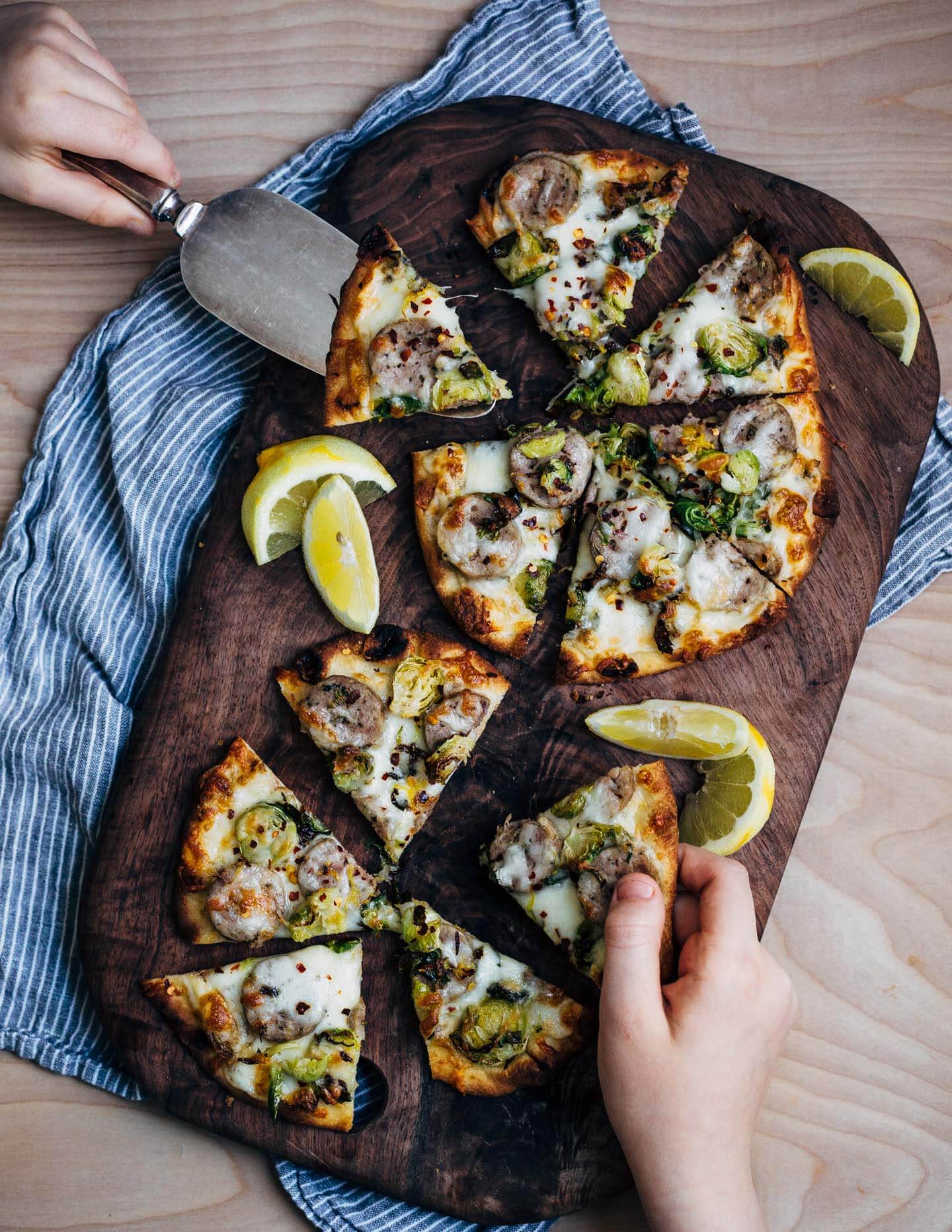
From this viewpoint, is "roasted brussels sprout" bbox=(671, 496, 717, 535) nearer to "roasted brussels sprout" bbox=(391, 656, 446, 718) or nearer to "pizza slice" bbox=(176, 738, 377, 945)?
"roasted brussels sprout" bbox=(391, 656, 446, 718)

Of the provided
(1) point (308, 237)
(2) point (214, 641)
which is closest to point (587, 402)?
(1) point (308, 237)

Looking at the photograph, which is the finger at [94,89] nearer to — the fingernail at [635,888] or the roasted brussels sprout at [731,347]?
the roasted brussels sprout at [731,347]

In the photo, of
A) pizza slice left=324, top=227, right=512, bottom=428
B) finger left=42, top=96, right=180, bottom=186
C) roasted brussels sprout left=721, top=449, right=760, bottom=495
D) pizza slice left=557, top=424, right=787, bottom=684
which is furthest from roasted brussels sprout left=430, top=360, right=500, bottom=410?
finger left=42, top=96, right=180, bottom=186

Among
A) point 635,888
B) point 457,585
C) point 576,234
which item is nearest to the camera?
point 635,888

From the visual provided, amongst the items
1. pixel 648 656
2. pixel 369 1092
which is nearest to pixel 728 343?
pixel 648 656

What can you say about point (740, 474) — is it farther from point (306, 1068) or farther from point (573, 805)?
point (306, 1068)

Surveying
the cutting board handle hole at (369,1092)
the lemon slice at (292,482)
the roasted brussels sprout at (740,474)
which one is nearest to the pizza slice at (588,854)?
the cutting board handle hole at (369,1092)
